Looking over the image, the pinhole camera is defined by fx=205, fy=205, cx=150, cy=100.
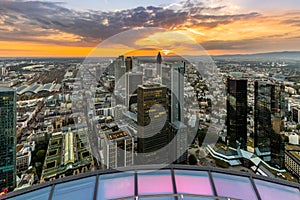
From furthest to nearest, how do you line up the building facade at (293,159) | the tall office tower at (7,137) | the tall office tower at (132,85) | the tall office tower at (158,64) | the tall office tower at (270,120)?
the tall office tower at (270,120), the tall office tower at (132,85), the building facade at (293,159), the tall office tower at (7,137), the tall office tower at (158,64)

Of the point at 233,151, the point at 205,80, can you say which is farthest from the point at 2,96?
the point at 233,151

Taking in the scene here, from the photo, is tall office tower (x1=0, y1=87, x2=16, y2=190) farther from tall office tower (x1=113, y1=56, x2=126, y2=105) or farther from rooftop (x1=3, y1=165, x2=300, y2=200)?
rooftop (x1=3, y1=165, x2=300, y2=200)

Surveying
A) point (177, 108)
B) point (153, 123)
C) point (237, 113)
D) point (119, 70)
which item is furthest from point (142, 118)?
point (237, 113)

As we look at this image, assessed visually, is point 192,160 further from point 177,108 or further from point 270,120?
point 270,120

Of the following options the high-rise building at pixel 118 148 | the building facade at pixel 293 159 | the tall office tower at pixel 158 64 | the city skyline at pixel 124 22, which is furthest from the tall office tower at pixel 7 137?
the building facade at pixel 293 159

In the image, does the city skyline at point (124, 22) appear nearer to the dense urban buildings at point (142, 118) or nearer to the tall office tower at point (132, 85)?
the dense urban buildings at point (142, 118)

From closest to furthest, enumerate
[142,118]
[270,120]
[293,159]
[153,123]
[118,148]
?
[118,148] < [142,118] < [153,123] < [293,159] < [270,120]

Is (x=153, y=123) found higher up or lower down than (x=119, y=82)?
lower down
